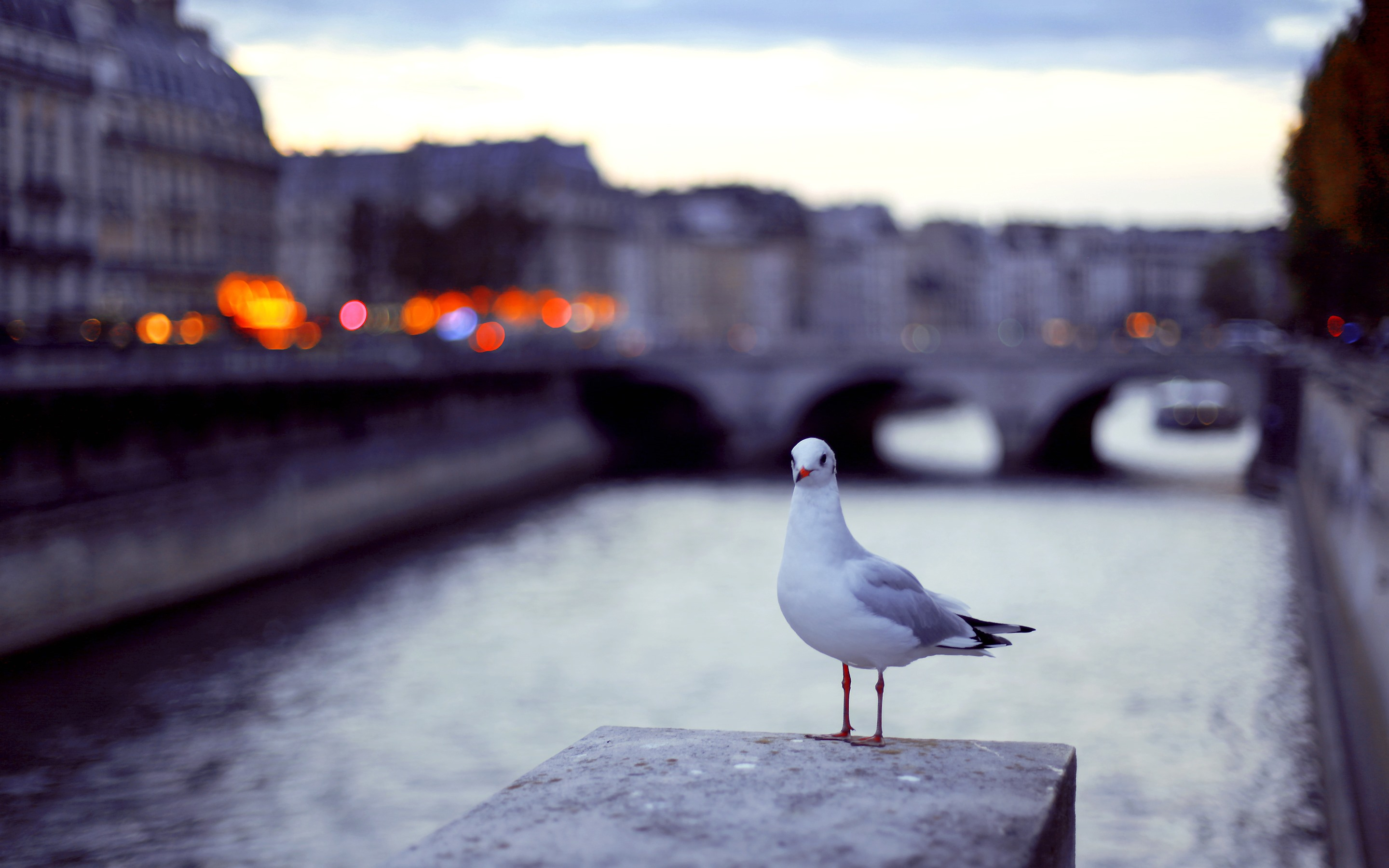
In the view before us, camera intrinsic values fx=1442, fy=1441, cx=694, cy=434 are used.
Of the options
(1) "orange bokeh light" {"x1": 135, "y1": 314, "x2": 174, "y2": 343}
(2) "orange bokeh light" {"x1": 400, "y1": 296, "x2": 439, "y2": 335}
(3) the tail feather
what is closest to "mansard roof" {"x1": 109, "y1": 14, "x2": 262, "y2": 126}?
(1) "orange bokeh light" {"x1": 135, "y1": 314, "x2": 174, "y2": 343}

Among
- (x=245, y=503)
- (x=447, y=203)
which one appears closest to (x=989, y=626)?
(x=245, y=503)

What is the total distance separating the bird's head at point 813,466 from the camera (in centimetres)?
654

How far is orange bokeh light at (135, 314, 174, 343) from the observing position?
46562mm

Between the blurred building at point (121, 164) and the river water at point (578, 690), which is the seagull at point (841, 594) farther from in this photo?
the blurred building at point (121, 164)

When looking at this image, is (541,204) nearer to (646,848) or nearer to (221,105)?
(221,105)

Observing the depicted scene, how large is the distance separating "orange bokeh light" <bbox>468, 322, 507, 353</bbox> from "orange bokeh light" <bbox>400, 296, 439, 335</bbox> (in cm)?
269

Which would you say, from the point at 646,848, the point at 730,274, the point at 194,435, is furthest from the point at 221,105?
the point at 730,274

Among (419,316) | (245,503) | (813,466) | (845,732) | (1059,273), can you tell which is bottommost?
(245,503)

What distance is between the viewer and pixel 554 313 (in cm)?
10031

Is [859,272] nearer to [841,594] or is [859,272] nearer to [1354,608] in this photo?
[1354,608]

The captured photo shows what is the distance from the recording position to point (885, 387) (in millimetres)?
77562

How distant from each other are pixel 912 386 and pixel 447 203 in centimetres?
4791

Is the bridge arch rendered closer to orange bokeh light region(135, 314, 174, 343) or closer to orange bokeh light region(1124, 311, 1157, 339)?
orange bokeh light region(135, 314, 174, 343)

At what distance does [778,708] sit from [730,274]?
12182cm
